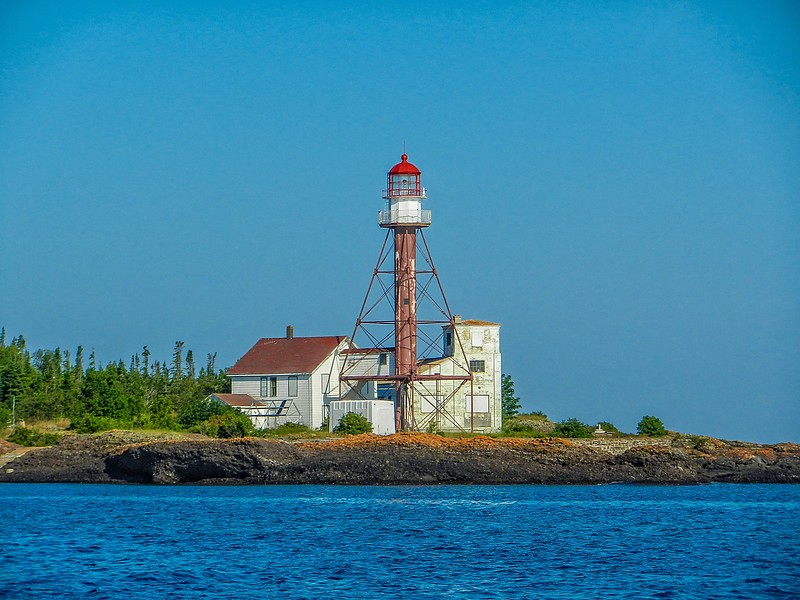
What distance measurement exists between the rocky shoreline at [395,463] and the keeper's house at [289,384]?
33.2 ft

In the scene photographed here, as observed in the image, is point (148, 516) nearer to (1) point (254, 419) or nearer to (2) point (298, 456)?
(2) point (298, 456)

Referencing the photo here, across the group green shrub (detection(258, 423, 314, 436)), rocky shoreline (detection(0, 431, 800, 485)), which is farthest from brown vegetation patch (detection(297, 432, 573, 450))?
green shrub (detection(258, 423, 314, 436))

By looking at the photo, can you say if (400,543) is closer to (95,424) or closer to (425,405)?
(425,405)

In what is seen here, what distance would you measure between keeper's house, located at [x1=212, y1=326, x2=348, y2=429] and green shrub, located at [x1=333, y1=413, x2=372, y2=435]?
486 cm

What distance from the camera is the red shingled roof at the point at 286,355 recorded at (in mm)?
67438

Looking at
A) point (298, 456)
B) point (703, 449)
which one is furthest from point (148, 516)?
point (703, 449)

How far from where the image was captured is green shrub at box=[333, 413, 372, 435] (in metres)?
60.5

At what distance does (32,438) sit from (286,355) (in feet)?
52.1

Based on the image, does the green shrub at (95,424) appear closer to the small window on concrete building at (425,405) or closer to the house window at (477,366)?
the small window on concrete building at (425,405)

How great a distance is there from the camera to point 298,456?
52.9 meters

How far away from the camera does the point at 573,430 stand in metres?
62.6

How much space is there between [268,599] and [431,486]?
27.4m

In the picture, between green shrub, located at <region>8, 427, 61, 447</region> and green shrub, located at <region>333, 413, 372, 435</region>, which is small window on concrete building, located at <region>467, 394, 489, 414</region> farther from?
green shrub, located at <region>8, 427, 61, 447</region>

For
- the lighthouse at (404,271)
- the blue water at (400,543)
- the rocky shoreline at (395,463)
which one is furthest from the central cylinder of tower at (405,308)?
the blue water at (400,543)
